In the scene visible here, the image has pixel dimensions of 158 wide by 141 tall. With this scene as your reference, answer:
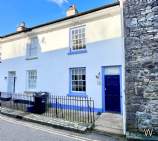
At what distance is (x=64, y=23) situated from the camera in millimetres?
13492

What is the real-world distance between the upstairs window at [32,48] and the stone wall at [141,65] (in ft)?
32.6

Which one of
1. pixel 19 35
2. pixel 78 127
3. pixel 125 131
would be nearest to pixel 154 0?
pixel 125 131

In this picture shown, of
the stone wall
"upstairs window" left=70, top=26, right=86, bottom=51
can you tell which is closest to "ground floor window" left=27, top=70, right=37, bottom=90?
"upstairs window" left=70, top=26, right=86, bottom=51

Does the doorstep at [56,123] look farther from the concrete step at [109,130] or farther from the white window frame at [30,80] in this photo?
the white window frame at [30,80]

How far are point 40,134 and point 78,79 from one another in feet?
19.4

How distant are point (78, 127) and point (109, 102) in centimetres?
371

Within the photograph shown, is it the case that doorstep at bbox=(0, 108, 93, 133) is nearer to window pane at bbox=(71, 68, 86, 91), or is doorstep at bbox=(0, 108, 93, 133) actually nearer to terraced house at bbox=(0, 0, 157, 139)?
terraced house at bbox=(0, 0, 157, 139)

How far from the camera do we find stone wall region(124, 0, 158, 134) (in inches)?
272

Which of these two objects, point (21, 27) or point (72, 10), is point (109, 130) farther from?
point (21, 27)

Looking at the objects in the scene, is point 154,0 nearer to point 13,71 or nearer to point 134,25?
point 134,25

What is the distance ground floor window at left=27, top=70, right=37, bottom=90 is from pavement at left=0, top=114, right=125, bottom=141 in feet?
22.4

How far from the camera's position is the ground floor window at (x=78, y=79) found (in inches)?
486

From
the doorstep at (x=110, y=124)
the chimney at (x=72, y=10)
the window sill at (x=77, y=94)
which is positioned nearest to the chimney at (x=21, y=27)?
the chimney at (x=72, y=10)

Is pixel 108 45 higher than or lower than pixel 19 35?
lower
